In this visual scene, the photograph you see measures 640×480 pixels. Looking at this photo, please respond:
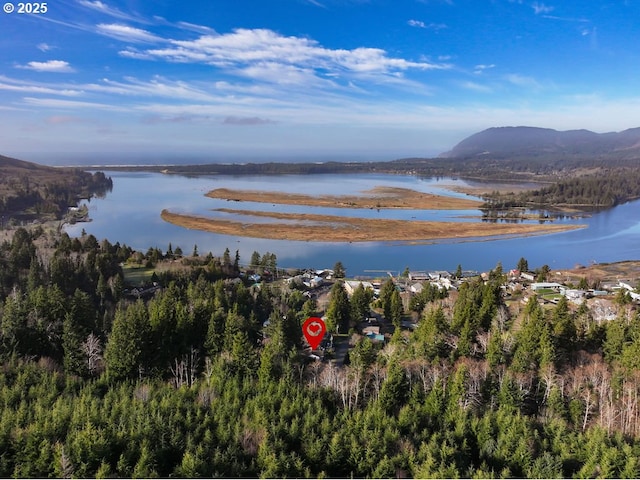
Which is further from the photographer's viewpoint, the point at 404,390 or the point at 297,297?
the point at 297,297

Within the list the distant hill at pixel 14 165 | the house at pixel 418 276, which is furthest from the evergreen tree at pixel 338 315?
the distant hill at pixel 14 165

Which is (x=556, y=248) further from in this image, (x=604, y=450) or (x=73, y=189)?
(x=73, y=189)

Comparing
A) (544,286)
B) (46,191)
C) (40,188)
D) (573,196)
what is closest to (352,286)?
(544,286)

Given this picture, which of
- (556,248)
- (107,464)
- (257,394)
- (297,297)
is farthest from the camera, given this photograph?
(556,248)

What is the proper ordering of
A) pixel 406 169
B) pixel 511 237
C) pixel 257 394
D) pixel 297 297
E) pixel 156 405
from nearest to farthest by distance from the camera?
1. pixel 156 405
2. pixel 257 394
3. pixel 297 297
4. pixel 511 237
5. pixel 406 169

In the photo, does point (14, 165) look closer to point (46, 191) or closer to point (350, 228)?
point (46, 191)

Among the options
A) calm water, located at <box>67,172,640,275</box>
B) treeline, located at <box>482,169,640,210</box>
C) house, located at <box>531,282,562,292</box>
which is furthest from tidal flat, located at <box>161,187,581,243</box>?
house, located at <box>531,282,562,292</box>

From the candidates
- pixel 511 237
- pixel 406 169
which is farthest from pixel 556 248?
pixel 406 169
